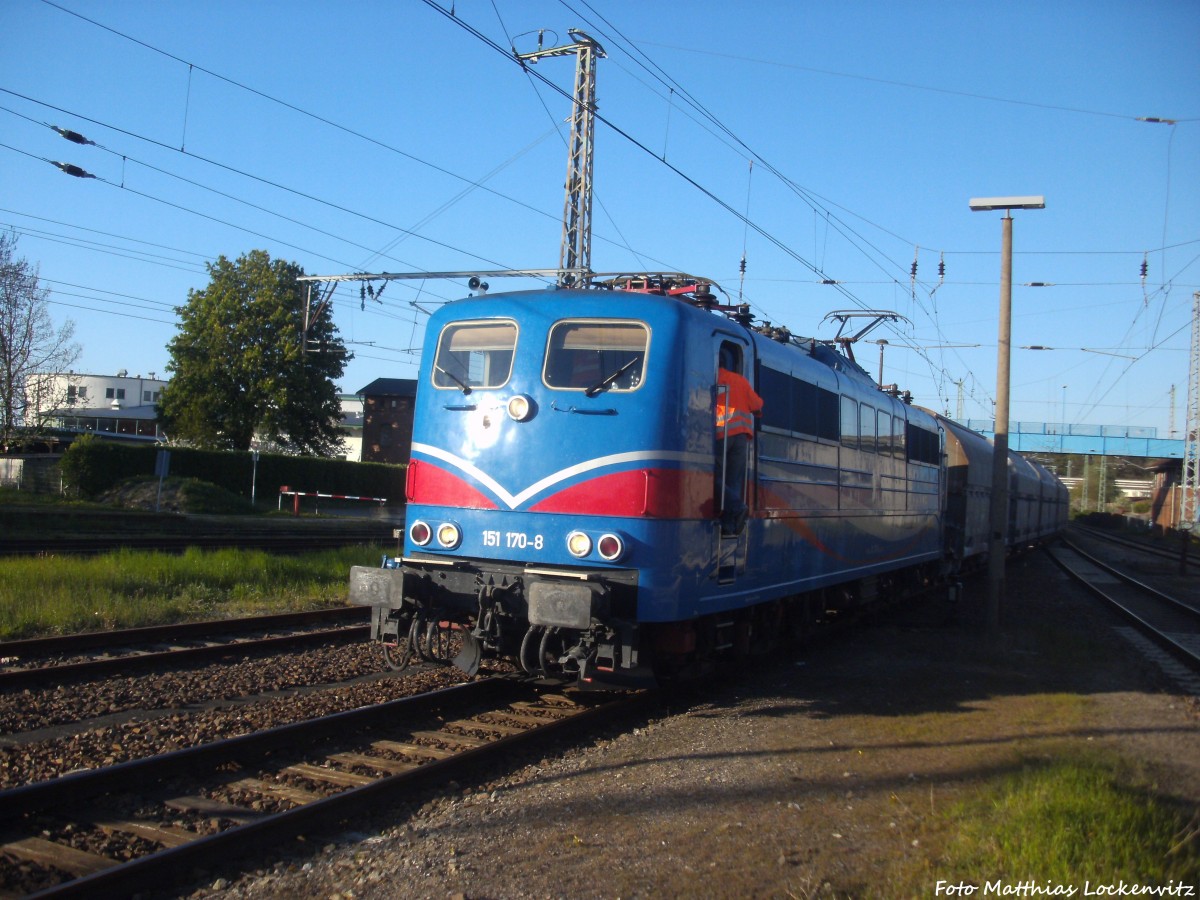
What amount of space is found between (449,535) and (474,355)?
159cm

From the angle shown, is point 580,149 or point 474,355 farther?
point 580,149

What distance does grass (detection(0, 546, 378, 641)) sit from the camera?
37.3 ft

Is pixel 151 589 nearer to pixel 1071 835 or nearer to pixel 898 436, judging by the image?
pixel 898 436

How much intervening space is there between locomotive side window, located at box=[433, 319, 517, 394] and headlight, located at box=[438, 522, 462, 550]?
1.17m

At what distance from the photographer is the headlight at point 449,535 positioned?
8.06 metres

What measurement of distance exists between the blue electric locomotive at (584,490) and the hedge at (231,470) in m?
31.0

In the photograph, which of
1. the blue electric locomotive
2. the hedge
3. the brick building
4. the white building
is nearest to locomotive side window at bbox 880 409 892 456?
the blue electric locomotive

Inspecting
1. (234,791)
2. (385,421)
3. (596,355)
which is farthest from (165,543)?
(385,421)

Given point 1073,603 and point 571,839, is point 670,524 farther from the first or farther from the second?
point 1073,603

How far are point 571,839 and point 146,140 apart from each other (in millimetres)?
14584

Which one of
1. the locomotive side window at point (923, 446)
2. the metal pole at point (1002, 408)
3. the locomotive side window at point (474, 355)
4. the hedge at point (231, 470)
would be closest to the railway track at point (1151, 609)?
the metal pole at point (1002, 408)

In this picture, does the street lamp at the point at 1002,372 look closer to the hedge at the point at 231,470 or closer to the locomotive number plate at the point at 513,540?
the locomotive number plate at the point at 513,540

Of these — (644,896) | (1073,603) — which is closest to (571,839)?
(644,896)

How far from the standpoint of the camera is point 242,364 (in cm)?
5088
